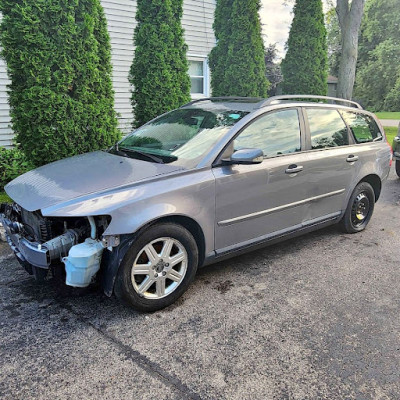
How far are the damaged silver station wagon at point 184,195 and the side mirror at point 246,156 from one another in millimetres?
11

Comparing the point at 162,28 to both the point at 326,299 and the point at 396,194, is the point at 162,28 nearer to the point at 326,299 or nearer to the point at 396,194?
the point at 396,194

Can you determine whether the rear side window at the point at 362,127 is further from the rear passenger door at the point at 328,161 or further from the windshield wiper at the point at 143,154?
the windshield wiper at the point at 143,154

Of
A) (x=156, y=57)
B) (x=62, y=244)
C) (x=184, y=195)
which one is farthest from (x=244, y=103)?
(x=156, y=57)

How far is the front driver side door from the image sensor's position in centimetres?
323

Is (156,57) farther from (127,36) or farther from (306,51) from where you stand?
(306,51)

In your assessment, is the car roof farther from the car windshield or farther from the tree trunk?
the tree trunk

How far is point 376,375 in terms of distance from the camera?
2.28m

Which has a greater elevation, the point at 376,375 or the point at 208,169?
the point at 208,169

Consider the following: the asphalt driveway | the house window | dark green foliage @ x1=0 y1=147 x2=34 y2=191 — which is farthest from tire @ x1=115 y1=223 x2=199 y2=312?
the house window

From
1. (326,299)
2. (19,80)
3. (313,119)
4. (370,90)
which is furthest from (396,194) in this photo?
(370,90)

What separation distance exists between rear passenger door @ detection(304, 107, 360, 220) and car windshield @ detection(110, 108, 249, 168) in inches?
36.4

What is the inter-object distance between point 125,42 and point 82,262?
885 centimetres

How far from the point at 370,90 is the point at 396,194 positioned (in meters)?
42.6

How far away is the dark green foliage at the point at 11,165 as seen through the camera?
20.4 ft
